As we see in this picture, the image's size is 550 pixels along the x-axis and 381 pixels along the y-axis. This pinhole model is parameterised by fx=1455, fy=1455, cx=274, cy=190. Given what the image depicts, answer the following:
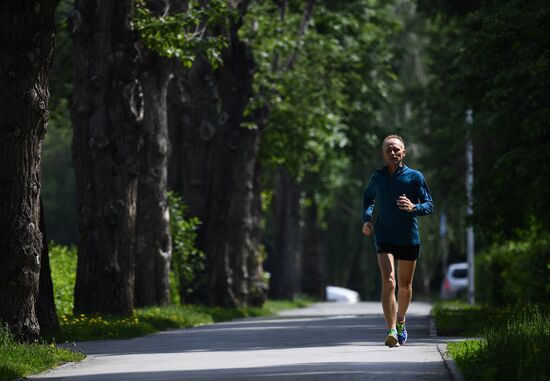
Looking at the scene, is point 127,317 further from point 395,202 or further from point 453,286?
point 453,286

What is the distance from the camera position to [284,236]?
53.1 m

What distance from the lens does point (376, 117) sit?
47719 millimetres

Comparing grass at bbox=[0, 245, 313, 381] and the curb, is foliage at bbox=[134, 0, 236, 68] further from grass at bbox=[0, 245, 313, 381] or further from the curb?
the curb

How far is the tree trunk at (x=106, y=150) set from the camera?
72.7ft

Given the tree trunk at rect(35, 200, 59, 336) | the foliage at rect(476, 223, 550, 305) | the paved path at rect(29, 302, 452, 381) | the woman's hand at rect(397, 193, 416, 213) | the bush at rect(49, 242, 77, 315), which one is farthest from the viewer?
the foliage at rect(476, 223, 550, 305)

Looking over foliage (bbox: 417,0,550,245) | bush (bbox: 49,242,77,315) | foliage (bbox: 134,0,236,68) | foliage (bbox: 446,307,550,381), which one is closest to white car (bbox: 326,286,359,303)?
bush (bbox: 49,242,77,315)

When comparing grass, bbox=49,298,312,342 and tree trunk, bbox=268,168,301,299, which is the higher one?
tree trunk, bbox=268,168,301,299

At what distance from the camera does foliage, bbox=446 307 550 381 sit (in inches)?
413

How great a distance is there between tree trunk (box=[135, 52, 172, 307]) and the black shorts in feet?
35.5

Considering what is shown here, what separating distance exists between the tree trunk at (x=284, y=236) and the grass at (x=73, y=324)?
16.5 metres

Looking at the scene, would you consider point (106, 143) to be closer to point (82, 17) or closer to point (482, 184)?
point (82, 17)

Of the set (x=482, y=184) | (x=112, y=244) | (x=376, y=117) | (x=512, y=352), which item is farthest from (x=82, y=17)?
(x=376, y=117)

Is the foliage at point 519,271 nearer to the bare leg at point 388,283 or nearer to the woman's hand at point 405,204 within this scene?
the bare leg at point 388,283

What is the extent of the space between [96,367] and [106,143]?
9.48 metres
